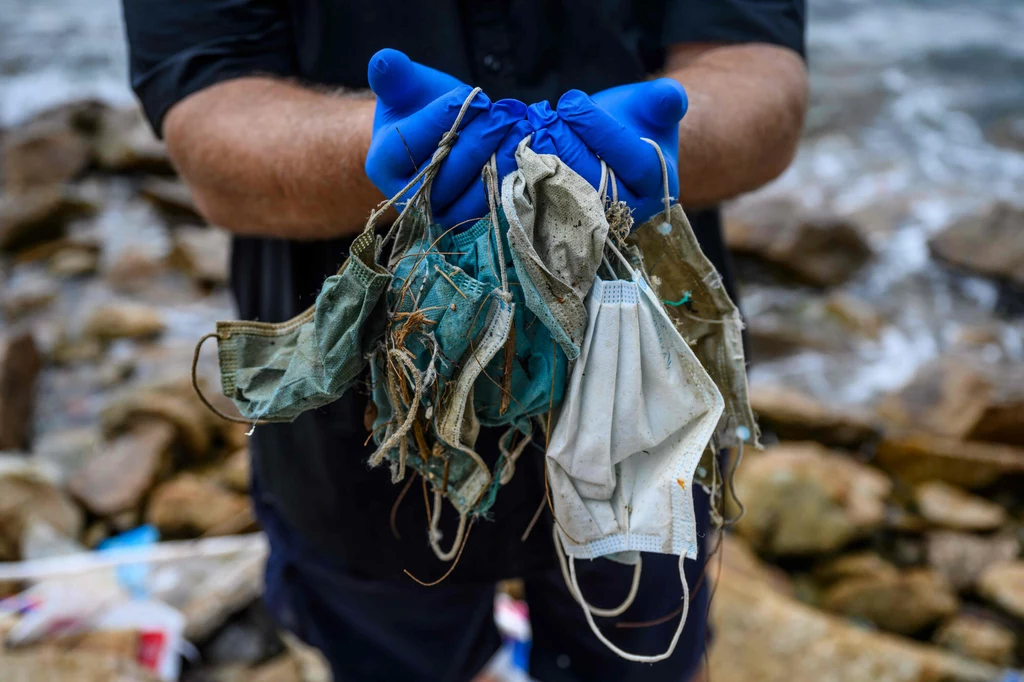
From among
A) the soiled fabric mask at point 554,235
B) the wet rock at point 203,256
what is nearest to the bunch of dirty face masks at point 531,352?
the soiled fabric mask at point 554,235

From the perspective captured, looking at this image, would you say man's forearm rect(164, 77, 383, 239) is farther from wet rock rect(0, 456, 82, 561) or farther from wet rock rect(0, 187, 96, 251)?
wet rock rect(0, 187, 96, 251)

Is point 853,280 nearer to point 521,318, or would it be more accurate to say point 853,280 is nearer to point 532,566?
point 532,566

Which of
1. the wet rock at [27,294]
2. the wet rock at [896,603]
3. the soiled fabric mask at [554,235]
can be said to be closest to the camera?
the soiled fabric mask at [554,235]

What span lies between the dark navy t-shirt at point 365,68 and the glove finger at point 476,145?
333 mm

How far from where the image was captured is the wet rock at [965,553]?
3.08m

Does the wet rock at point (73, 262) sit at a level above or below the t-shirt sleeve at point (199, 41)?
below

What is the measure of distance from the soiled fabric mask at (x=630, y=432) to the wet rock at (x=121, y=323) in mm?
4357

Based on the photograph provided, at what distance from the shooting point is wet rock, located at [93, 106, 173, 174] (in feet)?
23.9

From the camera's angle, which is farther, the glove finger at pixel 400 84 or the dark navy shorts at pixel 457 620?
the dark navy shorts at pixel 457 620

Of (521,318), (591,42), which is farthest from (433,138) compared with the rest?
(591,42)

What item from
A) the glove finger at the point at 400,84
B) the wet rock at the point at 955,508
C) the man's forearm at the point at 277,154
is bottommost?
the wet rock at the point at 955,508

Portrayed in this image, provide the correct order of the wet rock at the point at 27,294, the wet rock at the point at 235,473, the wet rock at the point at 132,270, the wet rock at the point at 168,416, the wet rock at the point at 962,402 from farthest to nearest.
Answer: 1. the wet rock at the point at 132,270
2. the wet rock at the point at 27,294
3. the wet rock at the point at 962,402
4. the wet rock at the point at 168,416
5. the wet rock at the point at 235,473

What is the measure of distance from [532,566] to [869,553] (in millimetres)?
2242

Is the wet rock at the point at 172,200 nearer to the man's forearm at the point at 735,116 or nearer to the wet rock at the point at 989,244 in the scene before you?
the man's forearm at the point at 735,116
